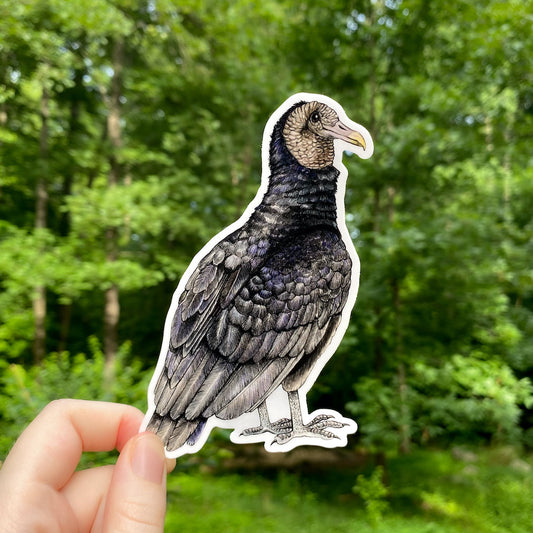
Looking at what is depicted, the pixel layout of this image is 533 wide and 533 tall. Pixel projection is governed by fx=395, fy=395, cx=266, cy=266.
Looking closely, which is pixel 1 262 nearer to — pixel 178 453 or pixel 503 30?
pixel 178 453

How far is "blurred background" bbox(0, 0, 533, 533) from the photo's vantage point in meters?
2.85

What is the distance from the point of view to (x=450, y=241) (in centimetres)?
276

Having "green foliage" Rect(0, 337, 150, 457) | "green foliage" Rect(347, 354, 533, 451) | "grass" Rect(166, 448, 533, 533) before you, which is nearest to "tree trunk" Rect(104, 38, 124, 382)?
"green foliage" Rect(0, 337, 150, 457)

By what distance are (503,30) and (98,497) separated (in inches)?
138

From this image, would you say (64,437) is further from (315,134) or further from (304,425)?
(315,134)

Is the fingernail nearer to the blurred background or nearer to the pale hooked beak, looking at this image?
the pale hooked beak

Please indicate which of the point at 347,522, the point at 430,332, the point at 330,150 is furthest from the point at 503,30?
the point at 347,522

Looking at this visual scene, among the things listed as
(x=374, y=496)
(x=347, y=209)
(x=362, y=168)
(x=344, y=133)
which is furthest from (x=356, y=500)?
(x=344, y=133)

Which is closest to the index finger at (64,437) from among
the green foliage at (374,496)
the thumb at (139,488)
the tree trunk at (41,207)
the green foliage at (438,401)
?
the thumb at (139,488)

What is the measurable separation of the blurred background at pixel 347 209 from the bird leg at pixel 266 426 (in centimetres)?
142

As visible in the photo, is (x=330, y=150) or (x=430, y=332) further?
(x=430, y=332)

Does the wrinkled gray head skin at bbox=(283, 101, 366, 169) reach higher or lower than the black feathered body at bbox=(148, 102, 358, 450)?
higher

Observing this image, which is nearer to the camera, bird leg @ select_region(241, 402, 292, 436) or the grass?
bird leg @ select_region(241, 402, 292, 436)

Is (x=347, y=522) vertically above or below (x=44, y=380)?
below
